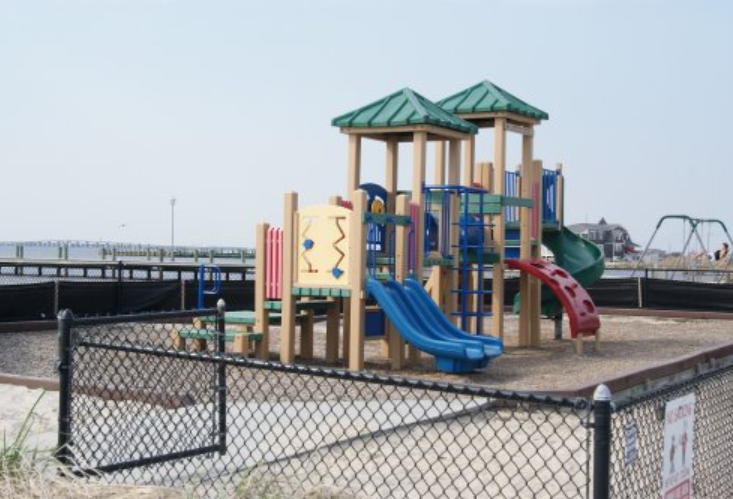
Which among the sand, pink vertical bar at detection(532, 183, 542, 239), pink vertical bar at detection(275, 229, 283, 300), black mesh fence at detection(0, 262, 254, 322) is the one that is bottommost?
the sand

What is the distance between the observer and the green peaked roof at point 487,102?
15602 mm

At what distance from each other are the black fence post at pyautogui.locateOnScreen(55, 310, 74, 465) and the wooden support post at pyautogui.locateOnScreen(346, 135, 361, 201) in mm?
8938

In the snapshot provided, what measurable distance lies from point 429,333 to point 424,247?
2.40 meters

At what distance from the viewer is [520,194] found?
644 inches

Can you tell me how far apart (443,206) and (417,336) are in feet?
10.1

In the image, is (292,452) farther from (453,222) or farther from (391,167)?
(391,167)

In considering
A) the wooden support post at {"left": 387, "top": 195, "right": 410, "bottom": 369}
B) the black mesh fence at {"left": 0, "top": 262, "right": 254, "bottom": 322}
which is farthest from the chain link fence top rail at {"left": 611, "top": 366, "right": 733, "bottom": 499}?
the black mesh fence at {"left": 0, "top": 262, "right": 254, "bottom": 322}

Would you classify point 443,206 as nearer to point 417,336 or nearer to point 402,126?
point 402,126

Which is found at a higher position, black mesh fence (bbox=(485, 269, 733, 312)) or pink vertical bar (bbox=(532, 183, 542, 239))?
pink vertical bar (bbox=(532, 183, 542, 239))

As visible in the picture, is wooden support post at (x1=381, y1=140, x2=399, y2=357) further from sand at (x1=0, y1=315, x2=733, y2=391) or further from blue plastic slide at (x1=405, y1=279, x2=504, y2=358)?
blue plastic slide at (x1=405, y1=279, x2=504, y2=358)

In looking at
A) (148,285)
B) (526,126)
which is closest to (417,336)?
(526,126)

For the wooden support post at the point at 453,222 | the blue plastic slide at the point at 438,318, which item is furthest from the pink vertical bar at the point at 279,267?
the wooden support post at the point at 453,222

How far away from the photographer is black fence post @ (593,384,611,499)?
3330 millimetres

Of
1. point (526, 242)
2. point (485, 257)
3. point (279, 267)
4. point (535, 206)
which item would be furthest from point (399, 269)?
point (535, 206)
